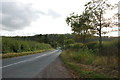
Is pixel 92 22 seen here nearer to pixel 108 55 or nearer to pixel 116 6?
pixel 116 6

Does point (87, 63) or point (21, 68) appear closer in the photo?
point (21, 68)

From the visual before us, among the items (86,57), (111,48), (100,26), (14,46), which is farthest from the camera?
(14,46)

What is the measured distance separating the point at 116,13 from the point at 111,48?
3.56m

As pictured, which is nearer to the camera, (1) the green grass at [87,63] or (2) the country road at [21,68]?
(1) the green grass at [87,63]

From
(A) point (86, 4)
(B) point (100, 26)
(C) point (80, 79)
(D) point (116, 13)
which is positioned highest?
(A) point (86, 4)

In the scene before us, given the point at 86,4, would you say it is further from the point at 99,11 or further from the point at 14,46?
the point at 14,46

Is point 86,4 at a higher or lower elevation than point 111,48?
higher

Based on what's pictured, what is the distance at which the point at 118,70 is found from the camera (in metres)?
8.71

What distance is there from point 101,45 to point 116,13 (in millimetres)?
2997

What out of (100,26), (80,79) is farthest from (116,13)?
(80,79)

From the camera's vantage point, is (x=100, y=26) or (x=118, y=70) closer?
(x=118, y=70)

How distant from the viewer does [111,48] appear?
429 inches

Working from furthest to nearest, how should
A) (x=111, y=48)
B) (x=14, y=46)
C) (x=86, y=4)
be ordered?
(x=14, y=46) → (x=86, y=4) → (x=111, y=48)

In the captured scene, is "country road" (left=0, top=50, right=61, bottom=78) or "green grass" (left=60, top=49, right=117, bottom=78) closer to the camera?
"green grass" (left=60, top=49, right=117, bottom=78)
